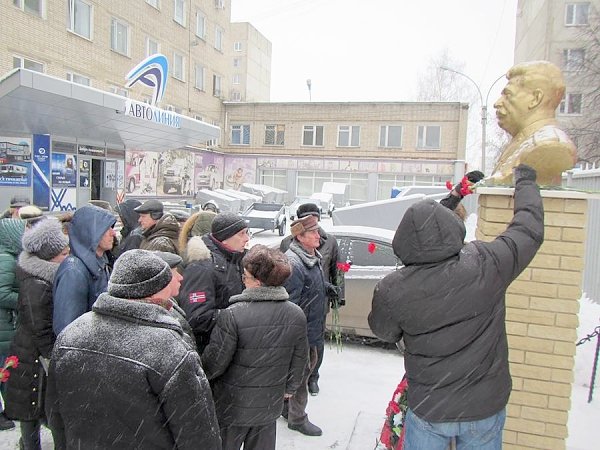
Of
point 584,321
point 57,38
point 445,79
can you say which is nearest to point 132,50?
point 57,38

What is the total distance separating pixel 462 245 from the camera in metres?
1.90

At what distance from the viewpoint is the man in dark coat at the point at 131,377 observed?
158cm

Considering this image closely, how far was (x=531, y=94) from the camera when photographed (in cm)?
262

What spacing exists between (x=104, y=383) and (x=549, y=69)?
2765mm

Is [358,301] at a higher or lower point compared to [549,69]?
lower

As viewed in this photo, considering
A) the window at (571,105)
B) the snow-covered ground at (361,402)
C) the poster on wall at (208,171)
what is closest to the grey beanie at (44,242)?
the snow-covered ground at (361,402)

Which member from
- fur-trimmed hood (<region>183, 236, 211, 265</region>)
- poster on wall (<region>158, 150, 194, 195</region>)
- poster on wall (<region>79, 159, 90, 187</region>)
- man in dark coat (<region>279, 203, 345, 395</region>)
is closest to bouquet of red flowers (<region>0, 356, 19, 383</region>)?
fur-trimmed hood (<region>183, 236, 211, 265</region>)

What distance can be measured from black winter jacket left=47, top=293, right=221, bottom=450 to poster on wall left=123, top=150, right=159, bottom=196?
70.2 feet

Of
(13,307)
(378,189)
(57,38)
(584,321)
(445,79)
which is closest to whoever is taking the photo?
(13,307)

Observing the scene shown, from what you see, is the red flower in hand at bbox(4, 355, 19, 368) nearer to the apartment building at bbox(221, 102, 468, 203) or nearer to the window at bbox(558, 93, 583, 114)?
the apartment building at bbox(221, 102, 468, 203)

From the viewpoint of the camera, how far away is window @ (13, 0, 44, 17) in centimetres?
1512

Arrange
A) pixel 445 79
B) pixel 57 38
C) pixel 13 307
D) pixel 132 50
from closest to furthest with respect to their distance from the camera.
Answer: pixel 13 307 → pixel 57 38 → pixel 132 50 → pixel 445 79

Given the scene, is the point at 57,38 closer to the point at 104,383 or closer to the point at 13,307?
the point at 13,307

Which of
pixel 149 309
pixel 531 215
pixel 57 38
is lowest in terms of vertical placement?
pixel 149 309
